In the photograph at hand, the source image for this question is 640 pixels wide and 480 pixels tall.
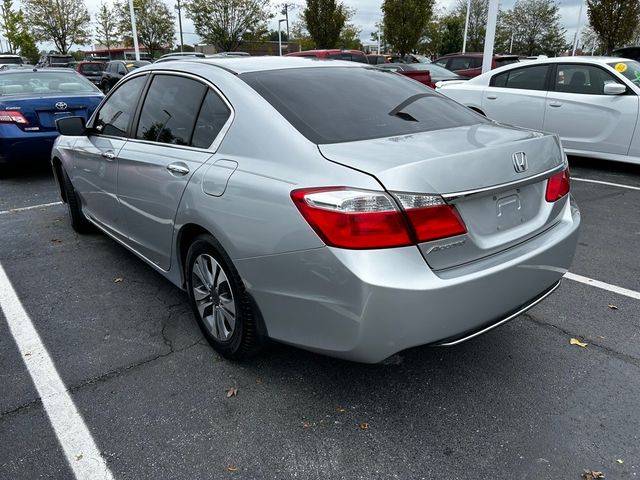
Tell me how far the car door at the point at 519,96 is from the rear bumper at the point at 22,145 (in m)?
6.54

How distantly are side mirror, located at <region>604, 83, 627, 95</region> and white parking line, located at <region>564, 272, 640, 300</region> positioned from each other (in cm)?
396

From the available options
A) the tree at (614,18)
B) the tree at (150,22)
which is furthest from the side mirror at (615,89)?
the tree at (150,22)

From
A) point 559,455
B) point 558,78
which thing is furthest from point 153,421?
point 558,78

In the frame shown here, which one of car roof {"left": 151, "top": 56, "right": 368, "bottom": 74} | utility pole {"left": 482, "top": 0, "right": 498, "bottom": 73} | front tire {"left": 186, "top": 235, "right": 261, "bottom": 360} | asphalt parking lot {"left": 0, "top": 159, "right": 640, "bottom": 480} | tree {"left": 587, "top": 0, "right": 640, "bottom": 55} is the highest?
tree {"left": 587, "top": 0, "right": 640, "bottom": 55}

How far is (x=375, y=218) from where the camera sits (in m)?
2.07


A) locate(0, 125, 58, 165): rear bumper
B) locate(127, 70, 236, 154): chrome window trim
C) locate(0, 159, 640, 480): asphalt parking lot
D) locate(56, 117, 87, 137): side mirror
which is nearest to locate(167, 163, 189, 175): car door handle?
locate(127, 70, 236, 154): chrome window trim

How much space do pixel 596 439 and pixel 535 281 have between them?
0.73 meters

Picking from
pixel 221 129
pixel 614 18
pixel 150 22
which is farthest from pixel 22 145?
pixel 150 22

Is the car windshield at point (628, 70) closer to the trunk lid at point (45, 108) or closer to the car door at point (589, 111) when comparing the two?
the car door at point (589, 111)

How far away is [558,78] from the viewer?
7.64 m

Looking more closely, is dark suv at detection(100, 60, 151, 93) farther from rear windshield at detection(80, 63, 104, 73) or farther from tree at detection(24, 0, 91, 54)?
tree at detection(24, 0, 91, 54)

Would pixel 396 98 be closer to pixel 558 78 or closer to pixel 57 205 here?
pixel 57 205

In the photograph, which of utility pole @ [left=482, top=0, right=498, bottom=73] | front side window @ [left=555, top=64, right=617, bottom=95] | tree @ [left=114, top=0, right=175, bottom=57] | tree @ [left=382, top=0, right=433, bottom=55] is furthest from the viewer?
tree @ [left=114, top=0, right=175, bottom=57]

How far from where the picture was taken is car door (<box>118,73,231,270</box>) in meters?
2.90
